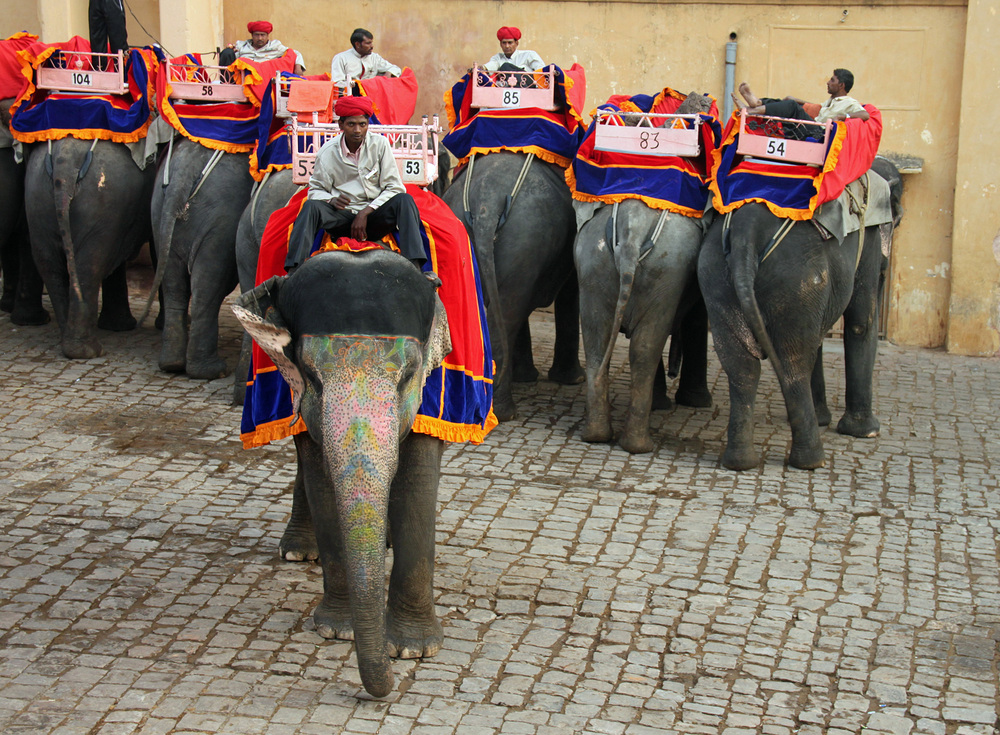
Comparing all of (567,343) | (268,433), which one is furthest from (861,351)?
(268,433)

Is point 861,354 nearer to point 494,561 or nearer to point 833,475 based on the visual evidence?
point 833,475

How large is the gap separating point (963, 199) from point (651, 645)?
23.3 ft

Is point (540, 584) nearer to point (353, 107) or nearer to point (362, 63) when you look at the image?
point (353, 107)

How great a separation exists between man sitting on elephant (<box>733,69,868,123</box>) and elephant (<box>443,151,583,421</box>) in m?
1.43

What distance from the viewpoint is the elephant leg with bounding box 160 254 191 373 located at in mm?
9391

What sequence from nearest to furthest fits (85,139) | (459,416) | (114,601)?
(459,416) → (114,601) → (85,139)

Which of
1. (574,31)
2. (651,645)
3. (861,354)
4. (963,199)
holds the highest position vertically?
(574,31)

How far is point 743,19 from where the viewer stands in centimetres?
1132

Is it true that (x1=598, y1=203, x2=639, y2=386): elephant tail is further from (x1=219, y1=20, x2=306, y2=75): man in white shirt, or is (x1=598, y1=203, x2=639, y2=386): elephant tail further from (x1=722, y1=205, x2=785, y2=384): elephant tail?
(x1=219, y1=20, x2=306, y2=75): man in white shirt

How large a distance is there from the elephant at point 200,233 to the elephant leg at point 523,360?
7.17 feet

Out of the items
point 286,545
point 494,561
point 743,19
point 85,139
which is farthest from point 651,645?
point 743,19

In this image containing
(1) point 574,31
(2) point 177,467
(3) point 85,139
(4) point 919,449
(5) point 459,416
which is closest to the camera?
(5) point 459,416

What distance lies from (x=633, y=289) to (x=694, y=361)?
1408mm

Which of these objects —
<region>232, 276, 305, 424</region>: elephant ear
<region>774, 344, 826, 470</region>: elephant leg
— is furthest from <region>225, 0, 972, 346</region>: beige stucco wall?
<region>232, 276, 305, 424</region>: elephant ear
